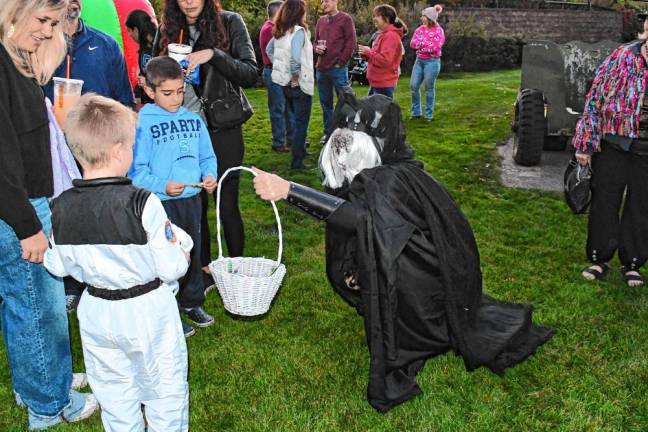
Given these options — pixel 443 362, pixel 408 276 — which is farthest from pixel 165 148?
pixel 443 362

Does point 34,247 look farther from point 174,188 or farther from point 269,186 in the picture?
point 269,186

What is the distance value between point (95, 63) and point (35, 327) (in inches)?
74.4

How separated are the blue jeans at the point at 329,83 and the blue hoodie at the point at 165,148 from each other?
17.9 feet

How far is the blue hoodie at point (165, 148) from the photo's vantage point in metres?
3.69

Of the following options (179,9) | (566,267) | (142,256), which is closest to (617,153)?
(566,267)

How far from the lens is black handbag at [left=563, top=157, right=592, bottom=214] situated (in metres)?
4.93

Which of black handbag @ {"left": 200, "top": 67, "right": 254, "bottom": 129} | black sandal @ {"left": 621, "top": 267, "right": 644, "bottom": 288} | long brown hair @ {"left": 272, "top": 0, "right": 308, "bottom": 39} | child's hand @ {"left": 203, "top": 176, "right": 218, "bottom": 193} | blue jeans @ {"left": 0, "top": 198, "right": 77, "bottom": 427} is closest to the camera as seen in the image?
blue jeans @ {"left": 0, "top": 198, "right": 77, "bottom": 427}

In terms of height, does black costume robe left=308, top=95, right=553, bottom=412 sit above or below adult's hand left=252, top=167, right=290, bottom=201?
below

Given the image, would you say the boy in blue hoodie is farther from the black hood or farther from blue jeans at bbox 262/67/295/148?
blue jeans at bbox 262/67/295/148

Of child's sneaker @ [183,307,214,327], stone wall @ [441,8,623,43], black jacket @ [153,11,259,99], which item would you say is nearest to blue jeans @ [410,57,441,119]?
black jacket @ [153,11,259,99]

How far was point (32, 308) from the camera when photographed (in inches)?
115

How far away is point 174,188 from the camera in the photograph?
3.61 m

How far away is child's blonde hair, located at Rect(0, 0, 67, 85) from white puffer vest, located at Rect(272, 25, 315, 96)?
5389mm

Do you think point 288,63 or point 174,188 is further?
point 288,63
